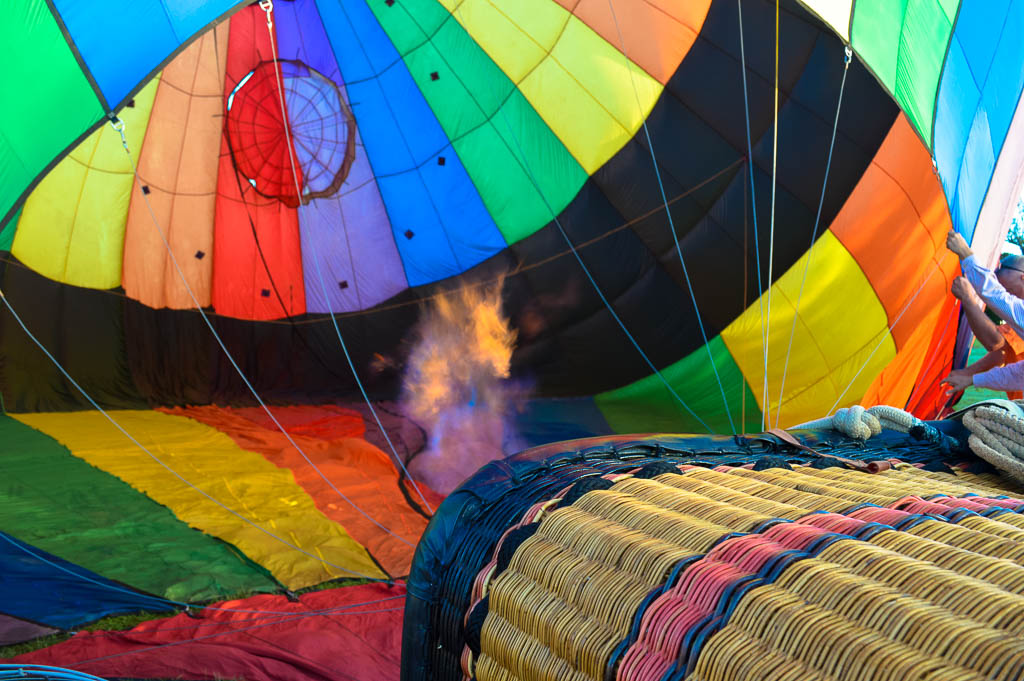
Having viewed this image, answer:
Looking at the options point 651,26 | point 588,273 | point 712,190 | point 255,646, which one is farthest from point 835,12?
point 255,646

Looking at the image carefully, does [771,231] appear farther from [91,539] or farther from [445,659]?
[445,659]

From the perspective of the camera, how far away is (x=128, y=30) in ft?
11.5

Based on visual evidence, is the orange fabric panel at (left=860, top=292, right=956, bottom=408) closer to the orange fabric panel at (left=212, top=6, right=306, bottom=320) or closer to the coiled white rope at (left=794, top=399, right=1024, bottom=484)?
the coiled white rope at (left=794, top=399, right=1024, bottom=484)

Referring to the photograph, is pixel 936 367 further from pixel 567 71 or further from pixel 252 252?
pixel 252 252

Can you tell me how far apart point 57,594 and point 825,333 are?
3326mm

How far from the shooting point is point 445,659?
718 mm

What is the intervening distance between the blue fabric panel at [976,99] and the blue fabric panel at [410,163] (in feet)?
7.53

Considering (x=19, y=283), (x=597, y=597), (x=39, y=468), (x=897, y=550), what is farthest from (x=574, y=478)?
(x=19, y=283)

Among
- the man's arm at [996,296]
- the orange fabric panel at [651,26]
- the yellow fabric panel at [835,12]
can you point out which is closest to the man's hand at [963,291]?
the man's arm at [996,296]

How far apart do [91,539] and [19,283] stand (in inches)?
92.5

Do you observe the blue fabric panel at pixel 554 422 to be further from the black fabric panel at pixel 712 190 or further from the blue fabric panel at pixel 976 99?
the blue fabric panel at pixel 976 99

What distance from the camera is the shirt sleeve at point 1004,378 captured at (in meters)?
1.85

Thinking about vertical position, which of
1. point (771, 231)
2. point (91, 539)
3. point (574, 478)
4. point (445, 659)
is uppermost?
point (771, 231)

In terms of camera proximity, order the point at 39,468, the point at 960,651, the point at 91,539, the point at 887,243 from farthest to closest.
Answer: the point at 887,243, the point at 39,468, the point at 91,539, the point at 960,651
